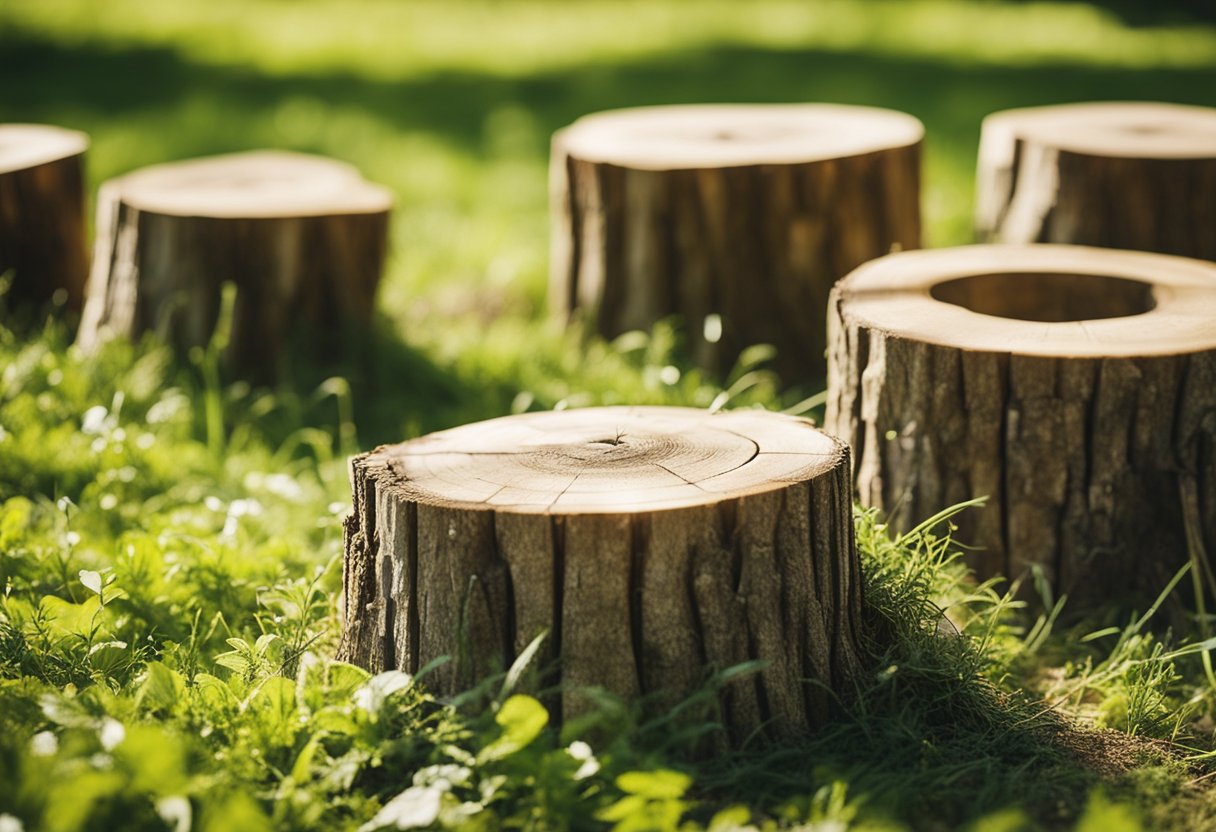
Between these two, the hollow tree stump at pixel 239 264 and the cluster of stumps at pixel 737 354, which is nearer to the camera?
the cluster of stumps at pixel 737 354

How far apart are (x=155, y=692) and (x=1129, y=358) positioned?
2.09 meters

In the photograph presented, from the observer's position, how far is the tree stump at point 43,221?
4949 mm

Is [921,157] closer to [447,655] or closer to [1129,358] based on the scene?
[1129,358]

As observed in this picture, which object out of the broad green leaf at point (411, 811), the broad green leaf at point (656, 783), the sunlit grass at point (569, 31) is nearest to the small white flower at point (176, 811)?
the broad green leaf at point (411, 811)

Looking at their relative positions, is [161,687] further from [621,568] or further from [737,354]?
Result: [737,354]

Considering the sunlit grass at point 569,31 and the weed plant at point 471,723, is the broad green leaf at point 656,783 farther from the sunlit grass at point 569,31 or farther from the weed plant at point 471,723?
the sunlit grass at point 569,31

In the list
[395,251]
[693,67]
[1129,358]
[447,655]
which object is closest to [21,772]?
[447,655]

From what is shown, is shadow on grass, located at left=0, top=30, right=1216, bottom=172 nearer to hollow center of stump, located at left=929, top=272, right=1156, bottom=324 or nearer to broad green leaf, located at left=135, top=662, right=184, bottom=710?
hollow center of stump, located at left=929, top=272, right=1156, bottom=324

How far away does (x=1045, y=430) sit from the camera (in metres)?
3.00

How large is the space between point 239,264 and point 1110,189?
9.69 feet

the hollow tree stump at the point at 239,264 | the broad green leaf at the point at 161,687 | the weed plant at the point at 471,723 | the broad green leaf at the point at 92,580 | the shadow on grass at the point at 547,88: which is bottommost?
the weed plant at the point at 471,723

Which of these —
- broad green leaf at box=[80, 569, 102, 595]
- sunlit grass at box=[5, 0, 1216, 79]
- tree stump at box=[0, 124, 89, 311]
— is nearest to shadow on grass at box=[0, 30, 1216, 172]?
sunlit grass at box=[5, 0, 1216, 79]

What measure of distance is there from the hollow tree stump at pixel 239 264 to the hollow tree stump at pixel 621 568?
7.54 feet

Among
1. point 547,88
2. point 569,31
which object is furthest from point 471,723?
point 569,31
